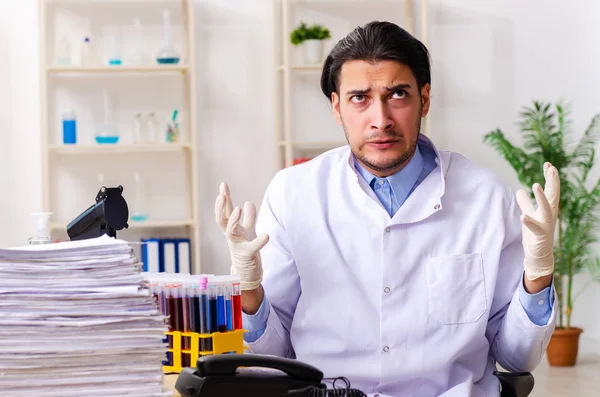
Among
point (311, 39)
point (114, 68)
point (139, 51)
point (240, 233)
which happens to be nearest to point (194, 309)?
point (240, 233)

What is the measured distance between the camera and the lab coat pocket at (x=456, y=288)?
1.80m

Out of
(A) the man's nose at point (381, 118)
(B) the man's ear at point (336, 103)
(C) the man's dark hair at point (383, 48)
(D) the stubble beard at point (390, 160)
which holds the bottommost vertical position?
(D) the stubble beard at point (390, 160)

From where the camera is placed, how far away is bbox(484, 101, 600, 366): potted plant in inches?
179

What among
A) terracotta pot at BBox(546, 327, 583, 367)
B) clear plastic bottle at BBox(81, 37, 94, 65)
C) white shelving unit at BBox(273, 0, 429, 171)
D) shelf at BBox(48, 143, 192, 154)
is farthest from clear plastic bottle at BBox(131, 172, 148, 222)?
terracotta pot at BBox(546, 327, 583, 367)

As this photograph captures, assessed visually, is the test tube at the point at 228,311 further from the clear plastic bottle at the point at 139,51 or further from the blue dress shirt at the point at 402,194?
the clear plastic bottle at the point at 139,51

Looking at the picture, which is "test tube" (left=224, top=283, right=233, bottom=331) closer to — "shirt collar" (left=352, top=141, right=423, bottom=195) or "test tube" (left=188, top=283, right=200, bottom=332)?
"test tube" (left=188, top=283, right=200, bottom=332)

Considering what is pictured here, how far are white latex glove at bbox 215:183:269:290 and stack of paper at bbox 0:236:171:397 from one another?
0.49 m

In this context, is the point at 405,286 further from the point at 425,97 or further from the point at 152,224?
the point at 152,224

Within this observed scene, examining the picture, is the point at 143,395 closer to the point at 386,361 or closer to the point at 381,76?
the point at 386,361

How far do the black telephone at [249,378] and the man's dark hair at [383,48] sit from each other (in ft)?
3.00

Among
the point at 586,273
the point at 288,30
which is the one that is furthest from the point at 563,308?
the point at 288,30

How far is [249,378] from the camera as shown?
110cm

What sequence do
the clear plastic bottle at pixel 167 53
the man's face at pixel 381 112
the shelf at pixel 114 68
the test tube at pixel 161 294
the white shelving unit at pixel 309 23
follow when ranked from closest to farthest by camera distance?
the test tube at pixel 161 294
the man's face at pixel 381 112
the shelf at pixel 114 68
the clear plastic bottle at pixel 167 53
the white shelving unit at pixel 309 23

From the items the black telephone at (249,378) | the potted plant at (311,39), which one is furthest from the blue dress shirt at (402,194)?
the potted plant at (311,39)
